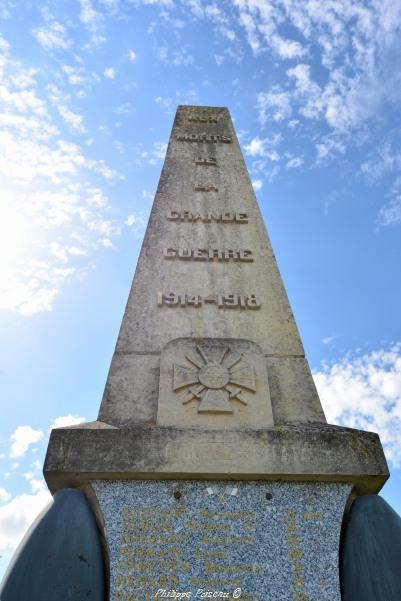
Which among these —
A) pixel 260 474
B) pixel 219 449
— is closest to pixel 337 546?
pixel 260 474

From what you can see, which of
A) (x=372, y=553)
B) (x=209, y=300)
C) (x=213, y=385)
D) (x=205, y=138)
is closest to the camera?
(x=372, y=553)

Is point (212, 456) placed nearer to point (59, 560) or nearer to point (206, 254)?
point (59, 560)

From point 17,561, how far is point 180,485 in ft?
3.52

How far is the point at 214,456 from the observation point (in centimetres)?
348

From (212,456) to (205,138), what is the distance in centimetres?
494

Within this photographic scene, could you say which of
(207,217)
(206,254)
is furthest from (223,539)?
(207,217)

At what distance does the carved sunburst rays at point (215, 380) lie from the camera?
12.8 ft

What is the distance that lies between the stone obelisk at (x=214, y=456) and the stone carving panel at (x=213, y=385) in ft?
0.03

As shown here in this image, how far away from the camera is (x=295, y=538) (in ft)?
10.5

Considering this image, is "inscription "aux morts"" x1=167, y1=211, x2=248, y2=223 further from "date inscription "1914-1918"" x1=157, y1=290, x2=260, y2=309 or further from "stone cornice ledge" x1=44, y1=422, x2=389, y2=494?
"stone cornice ledge" x1=44, y1=422, x2=389, y2=494

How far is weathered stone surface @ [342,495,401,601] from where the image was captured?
3.00 m

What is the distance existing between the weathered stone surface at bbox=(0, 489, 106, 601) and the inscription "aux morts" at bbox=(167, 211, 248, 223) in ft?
11.0

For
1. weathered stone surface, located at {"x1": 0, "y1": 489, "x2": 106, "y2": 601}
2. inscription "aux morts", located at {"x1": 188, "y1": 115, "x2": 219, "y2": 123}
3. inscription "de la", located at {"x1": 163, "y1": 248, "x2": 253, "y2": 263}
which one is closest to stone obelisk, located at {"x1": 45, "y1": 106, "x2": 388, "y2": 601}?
weathered stone surface, located at {"x1": 0, "y1": 489, "x2": 106, "y2": 601}

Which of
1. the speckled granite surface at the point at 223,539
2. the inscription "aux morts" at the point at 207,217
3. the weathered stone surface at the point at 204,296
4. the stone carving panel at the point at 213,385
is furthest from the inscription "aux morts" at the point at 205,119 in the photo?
the speckled granite surface at the point at 223,539
